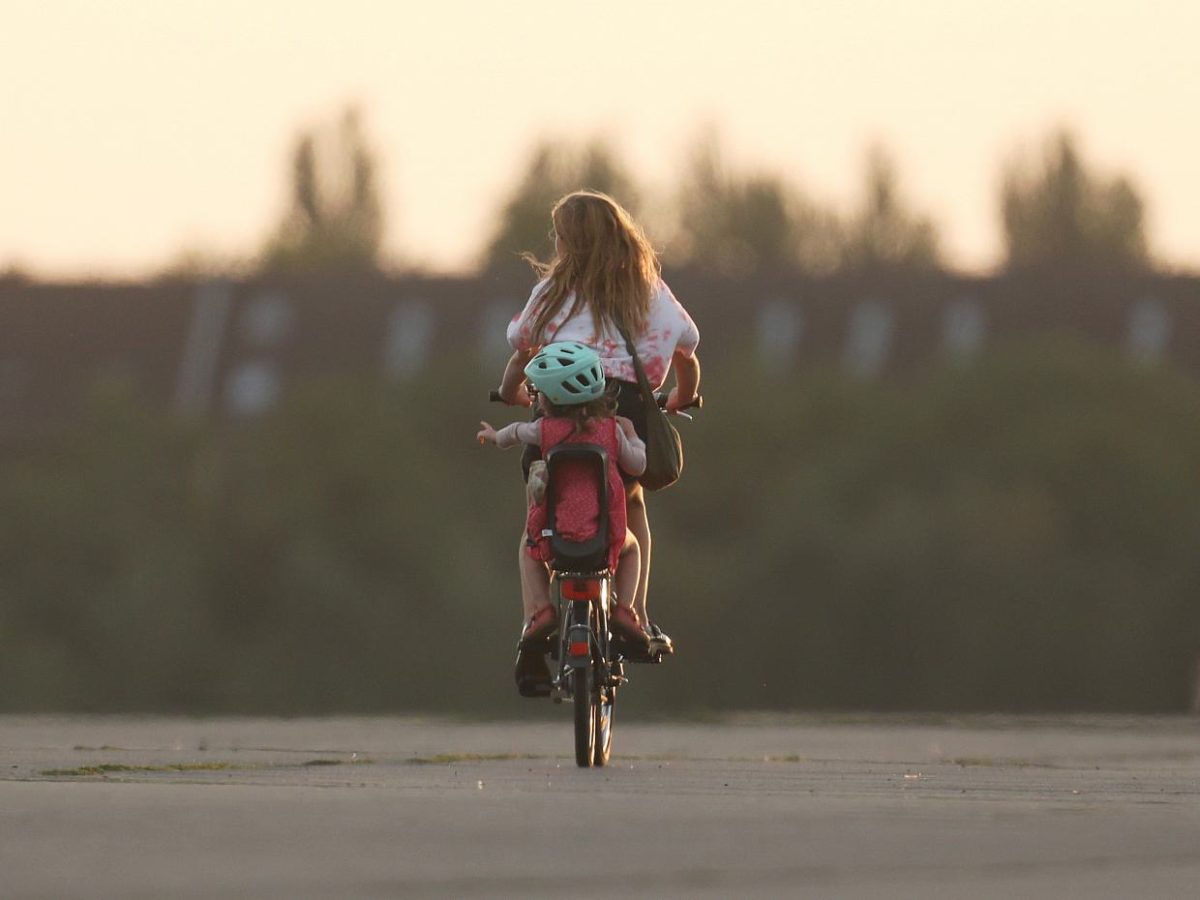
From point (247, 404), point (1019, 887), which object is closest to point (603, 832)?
point (1019, 887)

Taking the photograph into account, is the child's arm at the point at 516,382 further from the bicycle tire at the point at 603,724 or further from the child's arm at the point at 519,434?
the bicycle tire at the point at 603,724

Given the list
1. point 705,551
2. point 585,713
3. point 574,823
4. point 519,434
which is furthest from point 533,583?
point 705,551

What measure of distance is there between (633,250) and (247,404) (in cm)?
8018

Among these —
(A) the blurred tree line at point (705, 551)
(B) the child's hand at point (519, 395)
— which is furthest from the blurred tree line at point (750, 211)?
(B) the child's hand at point (519, 395)

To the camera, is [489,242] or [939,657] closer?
[939,657]

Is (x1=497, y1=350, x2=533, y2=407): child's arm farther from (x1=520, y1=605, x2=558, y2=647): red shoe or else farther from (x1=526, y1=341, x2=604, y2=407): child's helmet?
(x1=520, y1=605, x2=558, y2=647): red shoe

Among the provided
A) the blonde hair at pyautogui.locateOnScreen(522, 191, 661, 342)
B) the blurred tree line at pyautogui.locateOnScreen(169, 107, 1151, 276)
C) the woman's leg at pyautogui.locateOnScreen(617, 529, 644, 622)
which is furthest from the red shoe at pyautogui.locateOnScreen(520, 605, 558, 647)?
the blurred tree line at pyautogui.locateOnScreen(169, 107, 1151, 276)

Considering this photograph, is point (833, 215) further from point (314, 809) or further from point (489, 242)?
point (314, 809)

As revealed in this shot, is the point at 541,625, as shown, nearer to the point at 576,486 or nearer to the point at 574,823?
the point at 576,486

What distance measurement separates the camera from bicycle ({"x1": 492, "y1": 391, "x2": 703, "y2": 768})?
8.23 metres

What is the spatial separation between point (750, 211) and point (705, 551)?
53.9m

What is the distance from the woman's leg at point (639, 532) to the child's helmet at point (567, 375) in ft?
1.69

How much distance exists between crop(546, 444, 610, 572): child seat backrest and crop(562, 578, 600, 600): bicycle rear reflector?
4cm

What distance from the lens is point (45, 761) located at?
7.95 meters
